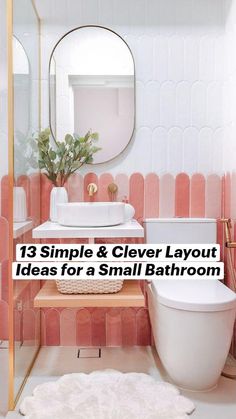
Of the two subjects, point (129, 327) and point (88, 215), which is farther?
point (129, 327)

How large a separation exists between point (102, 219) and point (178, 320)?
576 mm

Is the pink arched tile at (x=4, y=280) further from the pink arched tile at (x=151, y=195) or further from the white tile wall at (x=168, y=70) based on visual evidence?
the pink arched tile at (x=151, y=195)

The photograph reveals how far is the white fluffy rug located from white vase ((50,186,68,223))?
2.72ft

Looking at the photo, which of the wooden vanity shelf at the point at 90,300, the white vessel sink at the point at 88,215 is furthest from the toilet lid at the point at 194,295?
the white vessel sink at the point at 88,215

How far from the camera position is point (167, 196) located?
7.49 ft

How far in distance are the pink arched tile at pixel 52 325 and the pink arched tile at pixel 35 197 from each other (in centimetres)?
54

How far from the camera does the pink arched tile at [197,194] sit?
2285mm

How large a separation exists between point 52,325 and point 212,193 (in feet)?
3.99

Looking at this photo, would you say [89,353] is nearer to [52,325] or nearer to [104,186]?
[52,325]

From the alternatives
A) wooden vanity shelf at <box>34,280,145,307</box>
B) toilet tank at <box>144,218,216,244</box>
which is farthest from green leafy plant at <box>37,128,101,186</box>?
wooden vanity shelf at <box>34,280,145,307</box>

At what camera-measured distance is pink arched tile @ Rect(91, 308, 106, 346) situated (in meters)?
2.28

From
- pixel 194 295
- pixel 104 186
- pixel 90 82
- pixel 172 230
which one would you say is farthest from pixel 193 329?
pixel 90 82

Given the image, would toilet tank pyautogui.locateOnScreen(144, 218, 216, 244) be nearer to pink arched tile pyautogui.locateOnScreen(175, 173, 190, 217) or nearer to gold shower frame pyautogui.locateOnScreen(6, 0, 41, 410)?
pink arched tile pyautogui.locateOnScreen(175, 173, 190, 217)

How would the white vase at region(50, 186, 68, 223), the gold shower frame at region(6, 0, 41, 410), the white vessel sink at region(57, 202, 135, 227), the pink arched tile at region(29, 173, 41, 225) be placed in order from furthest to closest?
the white vase at region(50, 186, 68, 223)
the pink arched tile at region(29, 173, 41, 225)
the white vessel sink at region(57, 202, 135, 227)
the gold shower frame at region(6, 0, 41, 410)
